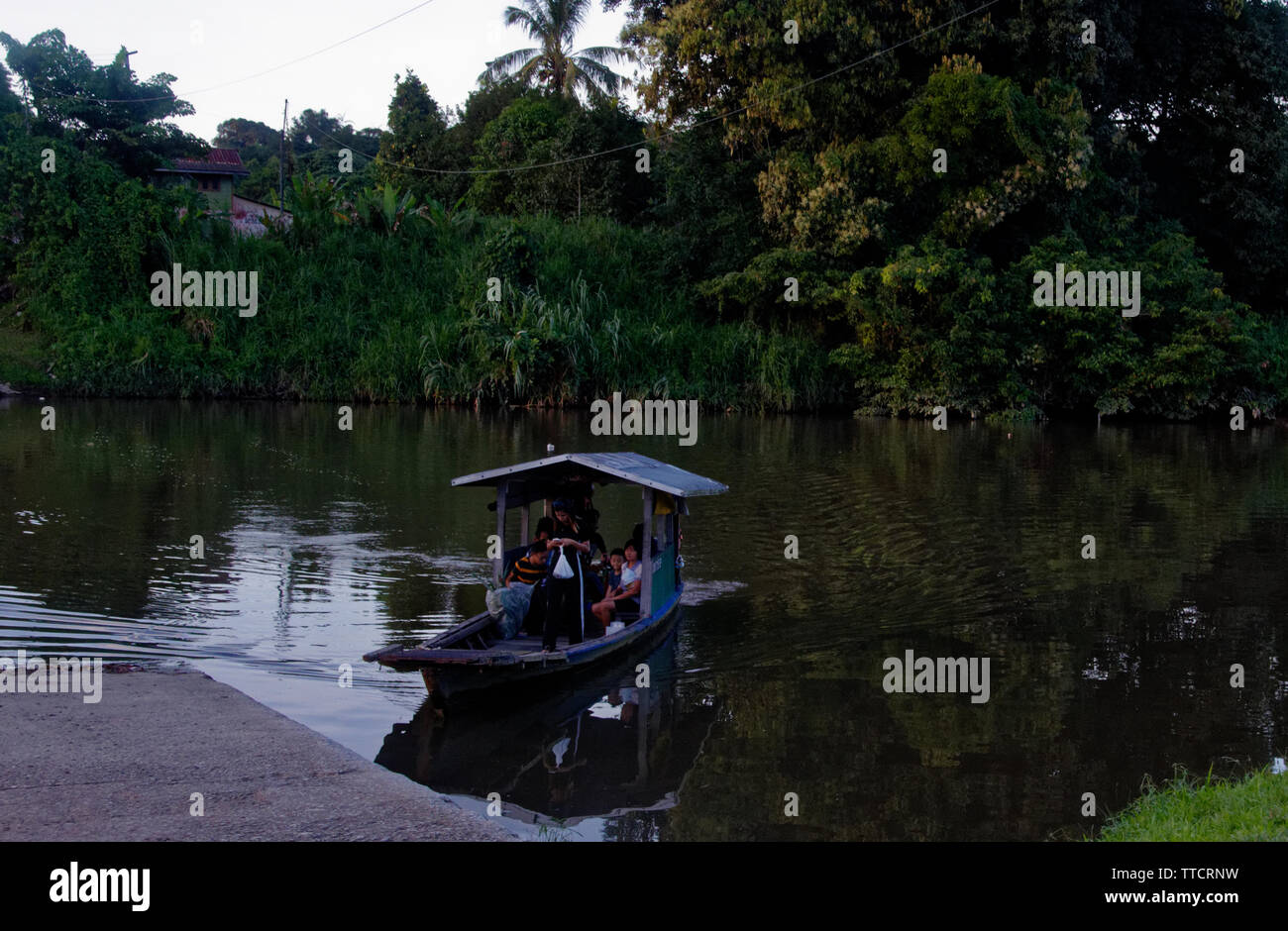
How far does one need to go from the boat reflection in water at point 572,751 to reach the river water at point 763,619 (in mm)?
33

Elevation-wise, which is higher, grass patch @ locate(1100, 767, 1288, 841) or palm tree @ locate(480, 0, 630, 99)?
palm tree @ locate(480, 0, 630, 99)

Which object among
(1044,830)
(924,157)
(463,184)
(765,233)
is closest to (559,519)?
(1044,830)

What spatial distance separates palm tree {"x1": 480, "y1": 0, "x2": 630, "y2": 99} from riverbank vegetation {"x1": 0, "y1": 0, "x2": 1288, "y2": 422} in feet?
36.1

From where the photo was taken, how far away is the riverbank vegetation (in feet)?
120

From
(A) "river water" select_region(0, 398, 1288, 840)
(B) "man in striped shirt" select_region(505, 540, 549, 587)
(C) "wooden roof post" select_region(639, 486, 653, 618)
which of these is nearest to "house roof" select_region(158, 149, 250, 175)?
(A) "river water" select_region(0, 398, 1288, 840)

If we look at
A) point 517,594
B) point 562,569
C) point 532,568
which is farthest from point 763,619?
point 562,569

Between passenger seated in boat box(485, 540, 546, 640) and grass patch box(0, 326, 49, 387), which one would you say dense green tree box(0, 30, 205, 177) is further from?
passenger seated in boat box(485, 540, 546, 640)

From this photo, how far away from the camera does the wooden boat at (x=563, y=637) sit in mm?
10023

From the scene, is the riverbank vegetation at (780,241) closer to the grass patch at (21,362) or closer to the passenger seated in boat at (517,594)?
the grass patch at (21,362)

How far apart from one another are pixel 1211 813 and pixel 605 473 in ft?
22.9

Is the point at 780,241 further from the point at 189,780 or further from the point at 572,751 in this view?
the point at 189,780

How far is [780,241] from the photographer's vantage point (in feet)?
132
